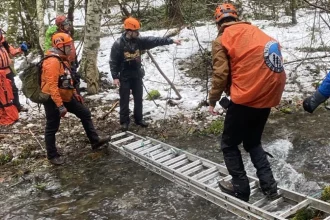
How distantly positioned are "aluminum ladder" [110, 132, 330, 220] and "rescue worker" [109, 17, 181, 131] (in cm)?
71

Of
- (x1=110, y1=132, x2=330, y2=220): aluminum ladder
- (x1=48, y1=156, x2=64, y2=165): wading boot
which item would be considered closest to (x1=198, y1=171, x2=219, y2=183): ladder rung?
(x1=110, y1=132, x2=330, y2=220): aluminum ladder

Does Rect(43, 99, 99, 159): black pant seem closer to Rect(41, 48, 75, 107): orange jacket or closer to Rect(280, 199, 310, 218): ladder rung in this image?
Rect(41, 48, 75, 107): orange jacket

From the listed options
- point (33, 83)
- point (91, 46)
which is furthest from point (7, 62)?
point (33, 83)

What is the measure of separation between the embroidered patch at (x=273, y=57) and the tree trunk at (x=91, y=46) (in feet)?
18.6

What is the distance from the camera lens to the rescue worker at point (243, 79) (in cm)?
438

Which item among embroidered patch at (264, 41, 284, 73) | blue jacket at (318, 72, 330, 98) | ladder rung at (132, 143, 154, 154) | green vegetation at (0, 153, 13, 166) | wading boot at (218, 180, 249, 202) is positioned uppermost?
embroidered patch at (264, 41, 284, 73)

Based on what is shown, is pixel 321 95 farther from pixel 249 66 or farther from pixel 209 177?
pixel 209 177

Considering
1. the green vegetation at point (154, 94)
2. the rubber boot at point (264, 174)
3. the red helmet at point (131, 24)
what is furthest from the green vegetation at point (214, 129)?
the rubber boot at point (264, 174)

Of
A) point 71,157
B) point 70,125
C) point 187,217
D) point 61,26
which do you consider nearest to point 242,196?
point 187,217

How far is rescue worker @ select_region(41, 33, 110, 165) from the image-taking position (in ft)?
20.3

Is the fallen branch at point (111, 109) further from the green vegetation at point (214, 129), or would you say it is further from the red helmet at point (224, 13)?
the red helmet at point (224, 13)

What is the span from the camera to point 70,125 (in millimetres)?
8367

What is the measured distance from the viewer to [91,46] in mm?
9680

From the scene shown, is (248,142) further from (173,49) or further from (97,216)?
(173,49)
